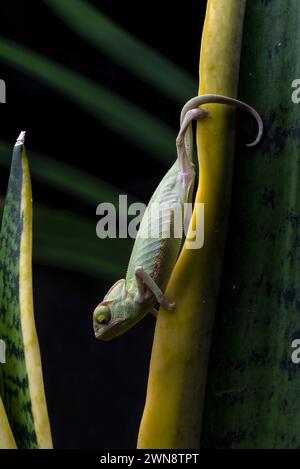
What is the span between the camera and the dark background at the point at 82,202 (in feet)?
5.07

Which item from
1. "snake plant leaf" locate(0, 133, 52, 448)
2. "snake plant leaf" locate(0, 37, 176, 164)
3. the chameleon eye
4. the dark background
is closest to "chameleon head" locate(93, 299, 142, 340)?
the chameleon eye

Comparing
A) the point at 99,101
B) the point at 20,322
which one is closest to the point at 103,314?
the point at 20,322

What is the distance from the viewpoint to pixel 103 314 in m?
0.60

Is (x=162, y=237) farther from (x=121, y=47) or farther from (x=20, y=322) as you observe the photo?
(x=121, y=47)

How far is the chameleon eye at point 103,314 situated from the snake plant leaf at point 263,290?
0.18 metres

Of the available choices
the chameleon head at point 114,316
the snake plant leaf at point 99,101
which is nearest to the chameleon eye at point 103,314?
the chameleon head at point 114,316

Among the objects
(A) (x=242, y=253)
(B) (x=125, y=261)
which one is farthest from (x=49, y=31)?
(A) (x=242, y=253)

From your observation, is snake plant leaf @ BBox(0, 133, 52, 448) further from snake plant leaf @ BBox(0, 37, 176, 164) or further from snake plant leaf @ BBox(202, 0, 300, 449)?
snake plant leaf @ BBox(0, 37, 176, 164)

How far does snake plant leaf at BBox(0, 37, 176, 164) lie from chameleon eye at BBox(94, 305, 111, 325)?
1.27 ft

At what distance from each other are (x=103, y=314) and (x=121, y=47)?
1.46 ft

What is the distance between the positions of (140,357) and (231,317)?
1.17 metres

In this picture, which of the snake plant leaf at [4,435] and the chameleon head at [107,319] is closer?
the snake plant leaf at [4,435]

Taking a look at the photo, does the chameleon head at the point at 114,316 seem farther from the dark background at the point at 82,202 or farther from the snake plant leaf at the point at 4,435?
the dark background at the point at 82,202

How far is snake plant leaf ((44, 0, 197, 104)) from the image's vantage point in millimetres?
902
